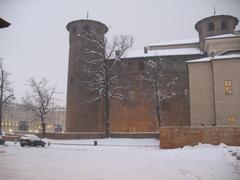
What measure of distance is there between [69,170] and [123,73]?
37075mm

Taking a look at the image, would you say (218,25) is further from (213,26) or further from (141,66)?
(141,66)

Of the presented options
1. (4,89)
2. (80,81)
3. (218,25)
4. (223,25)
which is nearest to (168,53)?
(218,25)

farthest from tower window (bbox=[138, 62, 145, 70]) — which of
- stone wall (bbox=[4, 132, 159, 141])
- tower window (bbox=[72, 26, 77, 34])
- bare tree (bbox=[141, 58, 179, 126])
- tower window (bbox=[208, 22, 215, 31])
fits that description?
stone wall (bbox=[4, 132, 159, 141])

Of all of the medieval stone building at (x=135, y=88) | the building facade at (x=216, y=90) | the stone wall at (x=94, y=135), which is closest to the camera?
the building facade at (x=216, y=90)

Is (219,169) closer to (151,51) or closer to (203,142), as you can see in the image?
(203,142)

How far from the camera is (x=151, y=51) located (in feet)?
168

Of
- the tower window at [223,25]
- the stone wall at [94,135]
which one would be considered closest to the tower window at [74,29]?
the stone wall at [94,135]

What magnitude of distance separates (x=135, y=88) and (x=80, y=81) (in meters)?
8.75

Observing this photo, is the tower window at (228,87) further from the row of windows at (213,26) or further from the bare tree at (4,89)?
the bare tree at (4,89)

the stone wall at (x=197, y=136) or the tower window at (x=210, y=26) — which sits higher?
the tower window at (x=210, y=26)

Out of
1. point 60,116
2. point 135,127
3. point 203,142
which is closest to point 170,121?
point 135,127

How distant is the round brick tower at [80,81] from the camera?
43.8 m

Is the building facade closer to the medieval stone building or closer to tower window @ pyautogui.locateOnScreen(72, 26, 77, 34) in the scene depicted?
the medieval stone building

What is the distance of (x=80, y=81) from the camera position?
146 ft
